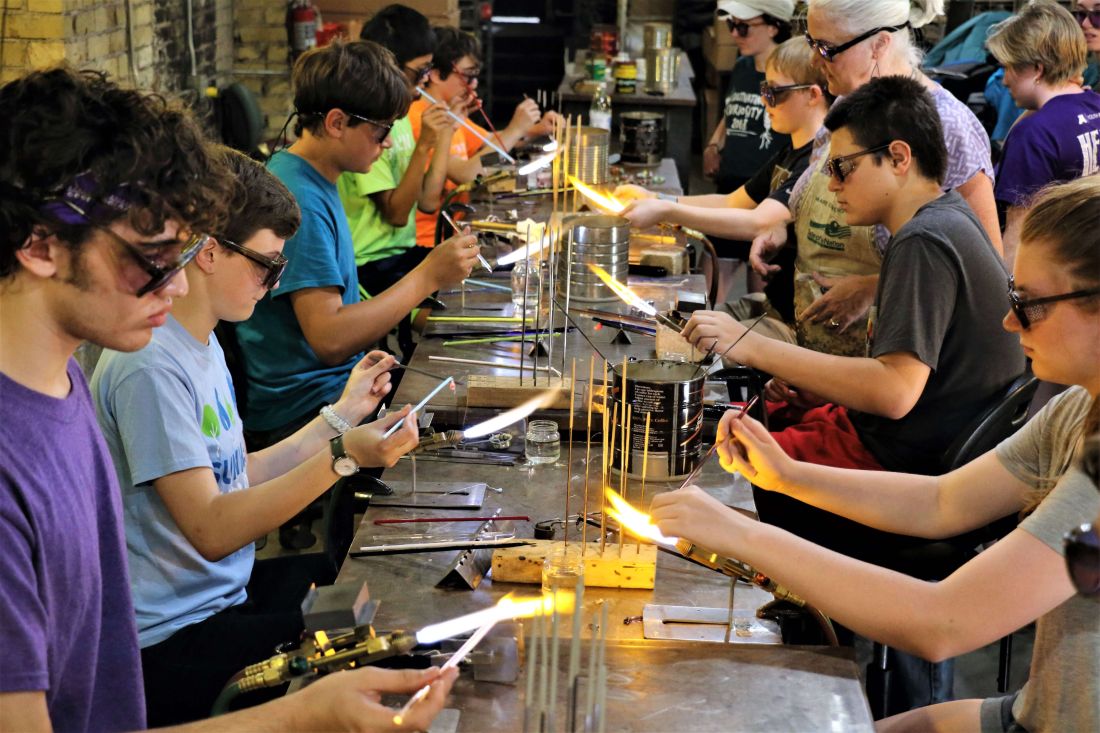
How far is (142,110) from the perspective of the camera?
167cm

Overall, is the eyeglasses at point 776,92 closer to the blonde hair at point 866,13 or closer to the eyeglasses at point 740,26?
the blonde hair at point 866,13

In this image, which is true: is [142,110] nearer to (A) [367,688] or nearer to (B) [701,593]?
(A) [367,688]

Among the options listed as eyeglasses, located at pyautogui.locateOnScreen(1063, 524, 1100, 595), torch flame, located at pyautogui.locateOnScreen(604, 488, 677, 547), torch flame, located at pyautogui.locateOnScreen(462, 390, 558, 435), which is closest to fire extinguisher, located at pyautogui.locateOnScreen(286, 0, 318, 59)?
torch flame, located at pyautogui.locateOnScreen(462, 390, 558, 435)

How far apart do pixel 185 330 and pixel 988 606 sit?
1.62m

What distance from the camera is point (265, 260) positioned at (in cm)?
261

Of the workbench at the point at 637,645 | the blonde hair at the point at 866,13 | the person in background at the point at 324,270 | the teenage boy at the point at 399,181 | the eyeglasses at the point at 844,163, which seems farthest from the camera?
the teenage boy at the point at 399,181

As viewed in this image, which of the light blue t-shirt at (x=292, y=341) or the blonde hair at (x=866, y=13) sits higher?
the blonde hair at (x=866, y=13)

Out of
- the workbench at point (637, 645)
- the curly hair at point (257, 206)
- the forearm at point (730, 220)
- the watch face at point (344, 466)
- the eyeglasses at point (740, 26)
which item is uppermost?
the eyeglasses at point (740, 26)

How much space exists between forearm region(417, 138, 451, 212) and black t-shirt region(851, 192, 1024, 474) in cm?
261

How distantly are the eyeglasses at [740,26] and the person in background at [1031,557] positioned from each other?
5023 millimetres

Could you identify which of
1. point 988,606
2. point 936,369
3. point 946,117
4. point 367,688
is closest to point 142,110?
point 367,688

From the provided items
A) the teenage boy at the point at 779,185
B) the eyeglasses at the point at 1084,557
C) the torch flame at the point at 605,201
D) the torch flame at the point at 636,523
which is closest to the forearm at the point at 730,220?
the teenage boy at the point at 779,185

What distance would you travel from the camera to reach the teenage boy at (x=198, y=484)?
7.54 feet

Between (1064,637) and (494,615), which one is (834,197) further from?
(494,615)
